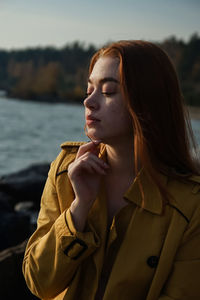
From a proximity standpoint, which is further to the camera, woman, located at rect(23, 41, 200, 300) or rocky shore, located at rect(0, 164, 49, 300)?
rocky shore, located at rect(0, 164, 49, 300)

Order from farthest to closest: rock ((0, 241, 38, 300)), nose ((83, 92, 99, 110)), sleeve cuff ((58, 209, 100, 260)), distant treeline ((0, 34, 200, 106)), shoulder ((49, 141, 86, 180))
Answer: distant treeline ((0, 34, 200, 106)) → rock ((0, 241, 38, 300)) → shoulder ((49, 141, 86, 180)) → nose ((83, 92, 99, 110)) → sleeve cuff ((58, 209, 100, 260))

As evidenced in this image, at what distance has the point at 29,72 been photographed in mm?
101688

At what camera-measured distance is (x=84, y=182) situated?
1.92m

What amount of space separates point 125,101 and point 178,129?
331 millimetres

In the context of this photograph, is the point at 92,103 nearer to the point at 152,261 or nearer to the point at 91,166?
the point at 91,166

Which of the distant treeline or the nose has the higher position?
the nose

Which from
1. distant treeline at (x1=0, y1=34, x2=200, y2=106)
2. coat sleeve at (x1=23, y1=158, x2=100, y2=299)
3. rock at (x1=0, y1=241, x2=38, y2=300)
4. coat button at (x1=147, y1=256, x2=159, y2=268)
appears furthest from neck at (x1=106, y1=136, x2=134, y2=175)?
distant treeline at (x1=0, y1=34, x2=200, y2=106)

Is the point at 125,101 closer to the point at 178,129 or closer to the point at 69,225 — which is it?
the point at 178,129

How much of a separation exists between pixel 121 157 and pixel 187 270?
2.06 ft

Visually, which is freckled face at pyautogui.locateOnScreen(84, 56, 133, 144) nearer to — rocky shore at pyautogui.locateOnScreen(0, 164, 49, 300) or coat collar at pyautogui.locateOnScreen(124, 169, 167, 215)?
coat collar at pyautogui.locateOnScreen(124, 169, 167, 215)

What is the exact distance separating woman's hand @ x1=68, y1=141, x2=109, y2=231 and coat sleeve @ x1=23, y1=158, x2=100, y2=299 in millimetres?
47

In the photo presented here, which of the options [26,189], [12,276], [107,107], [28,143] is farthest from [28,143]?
[107,107]

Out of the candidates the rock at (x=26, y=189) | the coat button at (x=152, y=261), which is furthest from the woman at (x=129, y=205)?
the rock at (x=26, y=189)

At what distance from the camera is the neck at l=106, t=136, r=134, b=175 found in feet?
6.71
